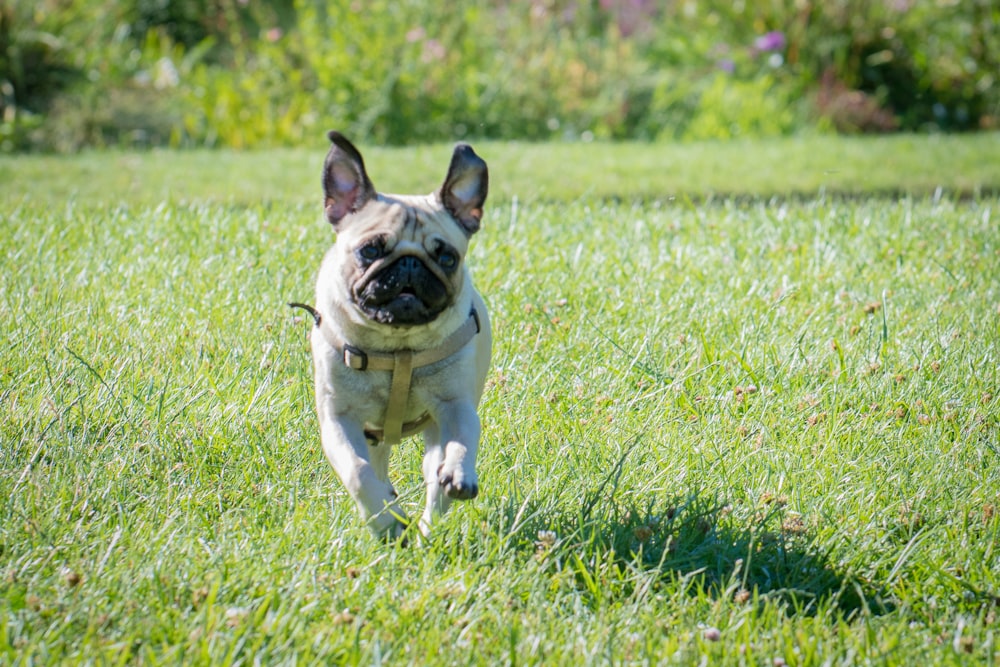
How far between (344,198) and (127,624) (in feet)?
5.17

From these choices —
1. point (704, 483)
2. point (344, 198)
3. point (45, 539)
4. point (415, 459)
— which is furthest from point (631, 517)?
point (45, 539)

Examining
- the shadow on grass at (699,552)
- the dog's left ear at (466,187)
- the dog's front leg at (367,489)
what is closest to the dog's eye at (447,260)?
the dog's left ear at (466,187)

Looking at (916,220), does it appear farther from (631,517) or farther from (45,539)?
Answer: (45,539)

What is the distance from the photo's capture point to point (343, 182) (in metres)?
3.66

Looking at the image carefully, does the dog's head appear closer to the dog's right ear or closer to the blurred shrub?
the dog's right ear

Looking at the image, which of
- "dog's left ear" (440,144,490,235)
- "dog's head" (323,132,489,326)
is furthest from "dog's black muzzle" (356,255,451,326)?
"dog's left ear" (440,144,490,235)

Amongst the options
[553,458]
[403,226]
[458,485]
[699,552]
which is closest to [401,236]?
[403,226]

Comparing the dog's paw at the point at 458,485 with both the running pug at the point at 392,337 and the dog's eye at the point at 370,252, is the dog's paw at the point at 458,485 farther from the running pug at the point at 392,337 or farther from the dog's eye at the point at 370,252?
the dog's eye at the point at 370,252

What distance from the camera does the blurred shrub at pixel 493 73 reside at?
12094mm

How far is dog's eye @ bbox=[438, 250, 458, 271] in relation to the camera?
3.44m

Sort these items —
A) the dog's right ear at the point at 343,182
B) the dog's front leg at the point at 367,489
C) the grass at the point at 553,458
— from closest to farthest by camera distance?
the grass at the point at 553,458
the dog's front leg at the point at 367,489
the dog's right ear at the point at 343,182

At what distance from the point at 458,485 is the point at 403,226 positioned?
87cm

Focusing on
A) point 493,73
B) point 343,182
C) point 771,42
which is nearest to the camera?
point 343,182

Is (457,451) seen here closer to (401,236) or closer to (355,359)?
(355,359)
